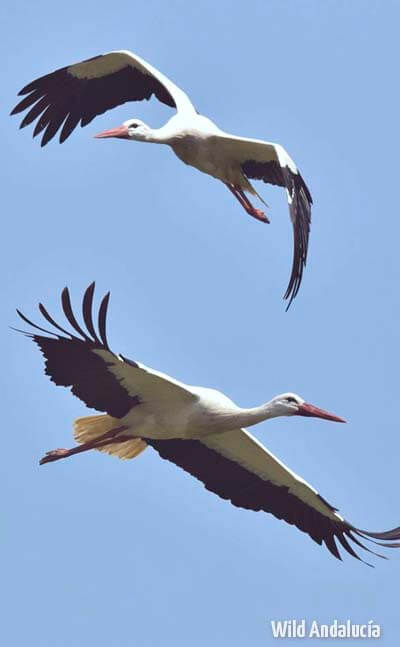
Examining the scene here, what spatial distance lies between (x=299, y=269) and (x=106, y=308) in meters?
1.61

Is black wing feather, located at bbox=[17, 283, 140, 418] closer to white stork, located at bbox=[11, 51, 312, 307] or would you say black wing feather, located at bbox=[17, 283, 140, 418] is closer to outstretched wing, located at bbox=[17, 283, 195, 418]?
outstretched wing, located at bbox=[17, 283, 195, 418]

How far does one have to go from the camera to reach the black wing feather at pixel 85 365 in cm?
888

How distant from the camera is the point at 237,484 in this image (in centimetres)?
1026

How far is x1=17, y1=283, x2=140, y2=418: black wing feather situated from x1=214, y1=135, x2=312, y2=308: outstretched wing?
1084 millimetres

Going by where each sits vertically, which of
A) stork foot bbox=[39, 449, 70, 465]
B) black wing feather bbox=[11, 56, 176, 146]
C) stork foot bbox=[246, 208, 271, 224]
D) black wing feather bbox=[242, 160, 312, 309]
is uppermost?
black wing feather bbox=[11, 56, 176, 146]

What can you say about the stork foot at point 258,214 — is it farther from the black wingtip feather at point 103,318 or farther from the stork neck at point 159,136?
the black wingtip feather at point 103,318

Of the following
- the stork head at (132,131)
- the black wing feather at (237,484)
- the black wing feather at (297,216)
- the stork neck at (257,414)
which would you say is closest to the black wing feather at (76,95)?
the stork head at (132,131)

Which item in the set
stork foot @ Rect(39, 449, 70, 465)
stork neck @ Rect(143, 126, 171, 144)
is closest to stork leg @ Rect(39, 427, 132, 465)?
stork foot @ Rect(39, 449, 70, 465)

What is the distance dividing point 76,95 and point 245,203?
1.50 metres

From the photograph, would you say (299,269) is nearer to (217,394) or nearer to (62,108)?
(217,394)

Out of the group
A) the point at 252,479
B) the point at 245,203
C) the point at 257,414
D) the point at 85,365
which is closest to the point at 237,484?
the point at 252,479

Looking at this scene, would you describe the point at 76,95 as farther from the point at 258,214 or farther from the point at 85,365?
the point at 85,365

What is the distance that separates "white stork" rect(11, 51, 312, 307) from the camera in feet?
34.6

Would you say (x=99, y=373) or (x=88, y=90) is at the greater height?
(x=88, y=90)
